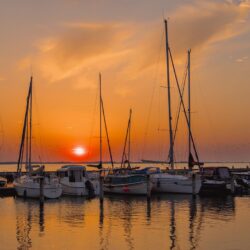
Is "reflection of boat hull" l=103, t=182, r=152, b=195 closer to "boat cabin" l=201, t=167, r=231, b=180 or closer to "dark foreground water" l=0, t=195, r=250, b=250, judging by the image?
"dark foreground water" l=0, t=195, r=250, b=250

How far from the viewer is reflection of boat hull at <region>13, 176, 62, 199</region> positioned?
4828 centimetres

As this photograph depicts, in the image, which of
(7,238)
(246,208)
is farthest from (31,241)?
(246,208)

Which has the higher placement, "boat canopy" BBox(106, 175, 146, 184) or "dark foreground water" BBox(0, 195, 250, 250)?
"boat canopy" BBox(106, 175, 146, 184)

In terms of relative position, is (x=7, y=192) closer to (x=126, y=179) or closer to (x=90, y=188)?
(x=90, y=188)

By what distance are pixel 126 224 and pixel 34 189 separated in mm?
19882

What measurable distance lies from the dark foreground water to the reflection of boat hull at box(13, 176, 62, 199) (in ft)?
3.65

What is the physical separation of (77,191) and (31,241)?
85.3ft

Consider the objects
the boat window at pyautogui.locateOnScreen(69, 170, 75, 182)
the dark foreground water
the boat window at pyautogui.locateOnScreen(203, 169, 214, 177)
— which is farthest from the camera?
the boat window at pyautogui.locateOnScreen(203, 169, 214, 177)

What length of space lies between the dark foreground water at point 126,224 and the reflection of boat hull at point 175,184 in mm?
4164

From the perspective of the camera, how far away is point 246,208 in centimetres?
4206

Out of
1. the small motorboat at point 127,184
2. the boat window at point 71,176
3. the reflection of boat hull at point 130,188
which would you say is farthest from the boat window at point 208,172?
the boat window at point 71,176

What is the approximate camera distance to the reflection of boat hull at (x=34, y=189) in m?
48.3

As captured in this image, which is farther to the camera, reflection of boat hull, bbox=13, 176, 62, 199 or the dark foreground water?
reflection of boat hull, bbox=13, 176, 62, 199

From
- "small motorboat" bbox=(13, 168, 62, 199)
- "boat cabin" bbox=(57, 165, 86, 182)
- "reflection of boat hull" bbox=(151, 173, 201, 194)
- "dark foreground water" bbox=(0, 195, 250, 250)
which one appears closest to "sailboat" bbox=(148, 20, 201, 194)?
"reflection of boat hull" bbox=(151, 173, 201, 194)
